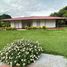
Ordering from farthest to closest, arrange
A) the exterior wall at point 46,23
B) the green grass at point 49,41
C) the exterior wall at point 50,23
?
the exterior wall at point 50,23
the exterior wall at point 46,23
the green grass at point 49,41

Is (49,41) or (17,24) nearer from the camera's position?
(49,41)

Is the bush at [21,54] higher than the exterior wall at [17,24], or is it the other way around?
the exterior wall at [17,24]

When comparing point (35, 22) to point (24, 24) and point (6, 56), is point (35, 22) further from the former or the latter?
point (6, 56)

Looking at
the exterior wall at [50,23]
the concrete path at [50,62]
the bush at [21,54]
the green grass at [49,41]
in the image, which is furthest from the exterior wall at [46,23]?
the concrete path at [50,62]

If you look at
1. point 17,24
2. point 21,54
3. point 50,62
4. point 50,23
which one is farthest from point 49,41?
point 17,24

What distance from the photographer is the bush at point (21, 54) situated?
258 inches

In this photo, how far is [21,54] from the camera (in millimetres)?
6754

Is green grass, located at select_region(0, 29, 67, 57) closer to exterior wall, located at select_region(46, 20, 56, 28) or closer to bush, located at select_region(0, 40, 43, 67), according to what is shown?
bush, located at select_region(0, 40, 43, 67)

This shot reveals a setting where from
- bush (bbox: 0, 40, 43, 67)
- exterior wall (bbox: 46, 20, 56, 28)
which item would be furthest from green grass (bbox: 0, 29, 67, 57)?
exterior wall (bbox: 46, 20, 56, 28)

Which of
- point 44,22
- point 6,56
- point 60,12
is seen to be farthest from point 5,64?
point 60,12

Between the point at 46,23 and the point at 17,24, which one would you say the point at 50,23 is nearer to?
the point at 46,23

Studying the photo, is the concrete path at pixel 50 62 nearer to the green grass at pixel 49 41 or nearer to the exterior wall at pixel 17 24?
the green grass at pixel 49 41

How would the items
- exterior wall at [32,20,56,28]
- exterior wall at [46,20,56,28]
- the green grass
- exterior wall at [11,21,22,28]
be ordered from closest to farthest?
the green grass < exterior wall at [32,20,56,28] < exterior wall at [46,20,56,28] < exterior wall at [11,21,22,28]

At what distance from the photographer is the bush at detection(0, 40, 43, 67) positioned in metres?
6.55
